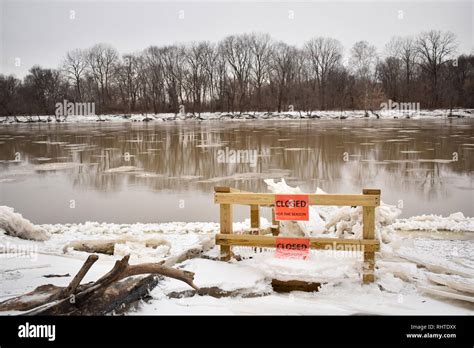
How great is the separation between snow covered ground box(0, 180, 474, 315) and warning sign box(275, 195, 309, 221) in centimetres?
62

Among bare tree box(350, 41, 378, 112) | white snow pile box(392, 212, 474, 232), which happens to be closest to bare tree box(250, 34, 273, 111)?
bare tree box(350, 41, 378, 112)

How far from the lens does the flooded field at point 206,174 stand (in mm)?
12148

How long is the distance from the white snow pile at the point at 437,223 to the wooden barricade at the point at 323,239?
382 cm

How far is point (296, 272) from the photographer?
6234 mm

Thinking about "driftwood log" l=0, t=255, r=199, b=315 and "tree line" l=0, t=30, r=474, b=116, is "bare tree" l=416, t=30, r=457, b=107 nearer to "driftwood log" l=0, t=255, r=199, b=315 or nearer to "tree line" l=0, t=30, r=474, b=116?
"tree line" l=0, t=30, r=474, b=116

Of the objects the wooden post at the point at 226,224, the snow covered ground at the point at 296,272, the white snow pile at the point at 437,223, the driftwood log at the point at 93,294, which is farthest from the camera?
the white snow pile at the point at 437,223

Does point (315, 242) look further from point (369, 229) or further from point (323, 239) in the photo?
point (369, 229)

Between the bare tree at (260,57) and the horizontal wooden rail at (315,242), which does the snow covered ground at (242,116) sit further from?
the horizontal wooden rail at (315,242)

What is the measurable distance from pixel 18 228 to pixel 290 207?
18.5 ft

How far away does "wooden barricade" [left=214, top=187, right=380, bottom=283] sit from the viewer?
6207mm

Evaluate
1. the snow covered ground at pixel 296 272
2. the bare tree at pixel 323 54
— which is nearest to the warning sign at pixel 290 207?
the snow covered ground at pixel 296 272

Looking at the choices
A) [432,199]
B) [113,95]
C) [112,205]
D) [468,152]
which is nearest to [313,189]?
[432,199]

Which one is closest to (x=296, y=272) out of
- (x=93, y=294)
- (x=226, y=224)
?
(x=226, y=224)
